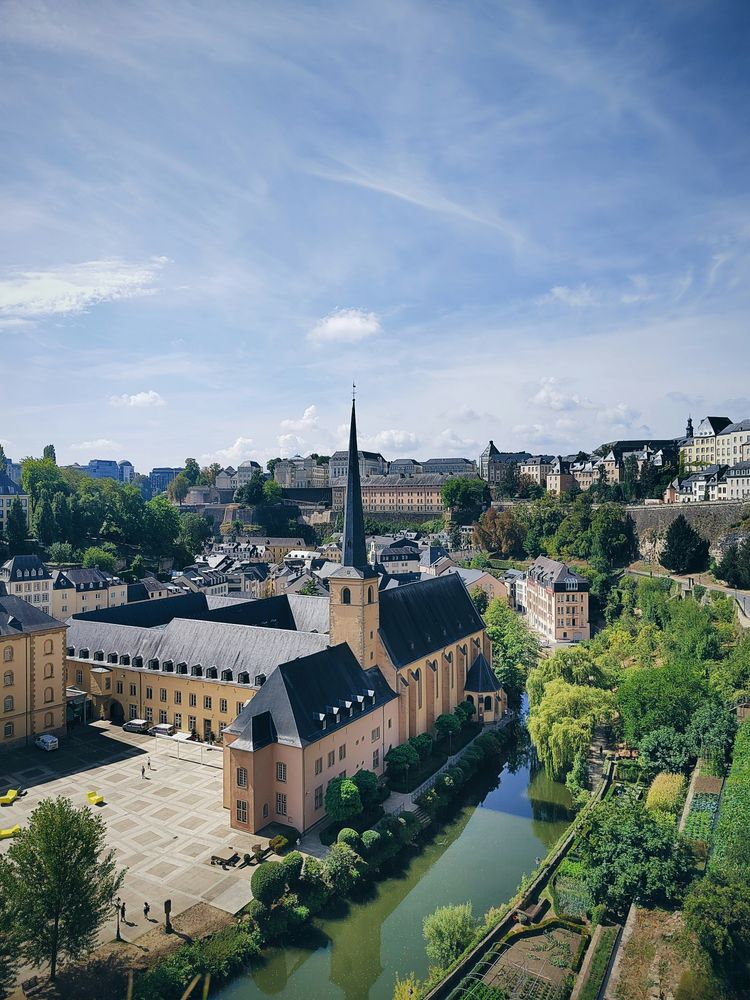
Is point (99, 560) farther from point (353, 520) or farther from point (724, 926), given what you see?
point (724, 926)

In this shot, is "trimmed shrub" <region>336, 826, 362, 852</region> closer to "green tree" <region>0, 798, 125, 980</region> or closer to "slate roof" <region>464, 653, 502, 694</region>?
"green tree" <region>0, 798, 125, 980</region>

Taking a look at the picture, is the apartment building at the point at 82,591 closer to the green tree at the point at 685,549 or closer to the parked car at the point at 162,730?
the parked car at the point at 162,730

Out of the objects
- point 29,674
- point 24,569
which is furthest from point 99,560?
point 29,674

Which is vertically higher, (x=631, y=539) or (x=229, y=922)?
(x=631, y=539)

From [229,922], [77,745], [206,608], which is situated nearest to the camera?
[229,922]

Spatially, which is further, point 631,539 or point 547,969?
point 631,539

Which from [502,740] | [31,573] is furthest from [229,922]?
[31,573]

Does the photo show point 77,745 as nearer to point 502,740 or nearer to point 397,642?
point 397,642
